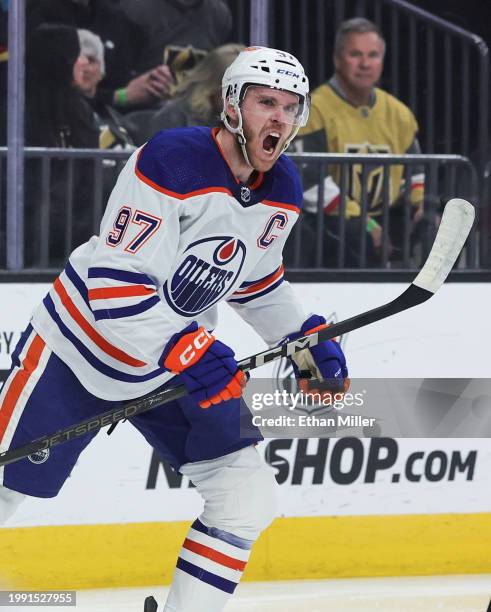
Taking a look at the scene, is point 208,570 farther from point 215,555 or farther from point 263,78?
point 263,78

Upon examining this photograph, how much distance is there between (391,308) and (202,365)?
0.44m

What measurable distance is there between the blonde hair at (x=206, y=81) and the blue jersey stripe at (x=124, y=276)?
1.34 meters

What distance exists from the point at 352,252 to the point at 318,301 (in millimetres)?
224

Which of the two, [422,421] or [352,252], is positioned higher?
[352,252]

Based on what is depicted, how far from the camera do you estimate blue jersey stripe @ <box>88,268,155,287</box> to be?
2.59 m

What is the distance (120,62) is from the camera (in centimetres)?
390

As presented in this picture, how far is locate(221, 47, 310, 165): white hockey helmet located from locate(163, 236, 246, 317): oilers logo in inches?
7.0

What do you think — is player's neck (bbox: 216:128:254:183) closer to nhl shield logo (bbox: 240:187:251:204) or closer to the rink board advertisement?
nhl shield logo (bbox: 240:187:251:204)

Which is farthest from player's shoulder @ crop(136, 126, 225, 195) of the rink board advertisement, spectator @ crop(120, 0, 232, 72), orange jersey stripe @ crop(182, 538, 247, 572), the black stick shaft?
spectator @ crop(120, 0, 232, 72)

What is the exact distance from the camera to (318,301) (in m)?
3.79

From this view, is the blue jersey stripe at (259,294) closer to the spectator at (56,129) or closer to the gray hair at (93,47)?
the spectator at (56,129)

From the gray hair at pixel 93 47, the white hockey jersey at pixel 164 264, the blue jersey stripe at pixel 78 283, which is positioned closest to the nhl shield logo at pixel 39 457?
the white hockey jersey at pixel 164 264

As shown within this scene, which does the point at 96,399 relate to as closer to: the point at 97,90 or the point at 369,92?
the point at 97,90

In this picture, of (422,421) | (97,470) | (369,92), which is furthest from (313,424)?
(369,92)
